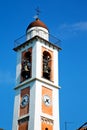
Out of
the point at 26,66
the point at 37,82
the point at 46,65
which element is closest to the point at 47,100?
the point at 37,82

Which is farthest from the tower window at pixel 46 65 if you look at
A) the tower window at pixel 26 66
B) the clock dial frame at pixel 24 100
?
the clock dial frame at pixel 24 100

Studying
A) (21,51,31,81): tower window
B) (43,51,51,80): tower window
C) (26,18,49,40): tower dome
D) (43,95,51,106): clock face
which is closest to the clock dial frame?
(43,95,51,106): clock face

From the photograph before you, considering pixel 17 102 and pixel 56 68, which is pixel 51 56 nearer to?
pixel 56 68

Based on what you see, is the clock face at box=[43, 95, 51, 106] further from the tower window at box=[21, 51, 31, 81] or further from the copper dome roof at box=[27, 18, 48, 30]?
the copper dome roof at box=[27, 18, 48, 30]

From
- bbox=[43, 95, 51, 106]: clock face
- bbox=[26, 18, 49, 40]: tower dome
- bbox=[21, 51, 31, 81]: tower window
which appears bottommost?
bbox=[43, 95, 51, 106]: clock face

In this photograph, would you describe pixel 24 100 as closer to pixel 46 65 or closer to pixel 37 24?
pixel 46 65

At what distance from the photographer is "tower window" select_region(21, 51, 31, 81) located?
32844mm

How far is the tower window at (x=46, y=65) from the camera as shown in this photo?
107 ft

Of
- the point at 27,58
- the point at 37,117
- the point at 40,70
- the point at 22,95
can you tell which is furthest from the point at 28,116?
the point at 27,58

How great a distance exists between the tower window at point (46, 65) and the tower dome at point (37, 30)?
6.29ft

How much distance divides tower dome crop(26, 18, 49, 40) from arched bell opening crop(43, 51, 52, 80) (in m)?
1.91

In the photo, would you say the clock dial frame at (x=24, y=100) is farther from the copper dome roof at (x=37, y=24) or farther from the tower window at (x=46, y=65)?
the copper dome roof at (x=37, y=24)

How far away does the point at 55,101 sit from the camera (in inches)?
1259

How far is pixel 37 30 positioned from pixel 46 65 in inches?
166
